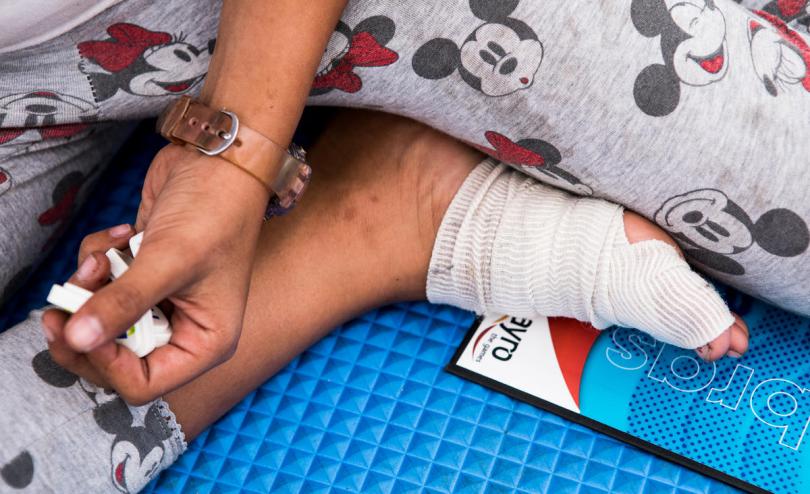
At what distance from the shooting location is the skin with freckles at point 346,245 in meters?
0.86

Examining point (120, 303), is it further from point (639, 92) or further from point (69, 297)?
point (639, 92)

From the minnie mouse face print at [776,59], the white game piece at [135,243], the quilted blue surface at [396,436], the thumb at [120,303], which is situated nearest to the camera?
the thumb at [120,303]

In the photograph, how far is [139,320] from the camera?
→ 2.05ft

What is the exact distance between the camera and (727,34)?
2.52 ft

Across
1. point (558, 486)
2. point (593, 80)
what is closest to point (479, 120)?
point (593, 80)

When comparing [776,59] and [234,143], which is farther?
[776,59]

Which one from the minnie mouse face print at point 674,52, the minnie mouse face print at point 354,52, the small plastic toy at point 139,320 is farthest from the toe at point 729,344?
the small plastic toy at point 139,320

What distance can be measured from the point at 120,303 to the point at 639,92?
498 millimetres

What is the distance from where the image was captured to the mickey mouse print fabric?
740 millimetres

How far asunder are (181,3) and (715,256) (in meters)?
0.59

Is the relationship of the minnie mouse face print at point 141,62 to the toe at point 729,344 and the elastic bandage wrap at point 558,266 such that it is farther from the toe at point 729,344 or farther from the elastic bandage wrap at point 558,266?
the toe at point 729,344

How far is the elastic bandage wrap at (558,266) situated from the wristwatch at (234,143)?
9.7 inches

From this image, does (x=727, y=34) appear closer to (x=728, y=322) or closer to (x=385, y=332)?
(x=728, y=322)

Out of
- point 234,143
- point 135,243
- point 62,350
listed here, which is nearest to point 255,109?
point 234,143
